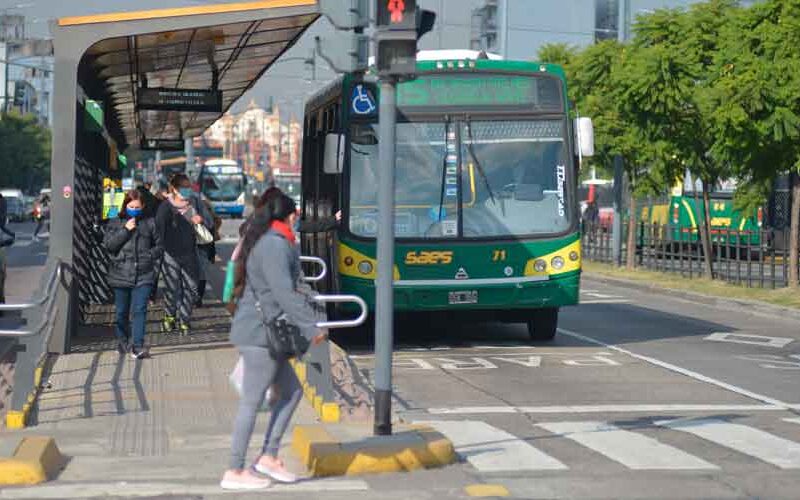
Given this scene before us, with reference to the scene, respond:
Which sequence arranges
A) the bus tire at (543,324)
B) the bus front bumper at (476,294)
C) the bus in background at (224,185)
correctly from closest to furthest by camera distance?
the bus front bumper at (476,294) < the bus tire at (543,324) < the bus in background at (224,185)

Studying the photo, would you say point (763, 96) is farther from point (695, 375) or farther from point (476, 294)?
point (695, 375)

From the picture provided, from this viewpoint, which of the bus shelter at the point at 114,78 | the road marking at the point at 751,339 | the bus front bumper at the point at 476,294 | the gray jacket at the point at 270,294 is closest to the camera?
Result: the gray jacket at the point at 270,294

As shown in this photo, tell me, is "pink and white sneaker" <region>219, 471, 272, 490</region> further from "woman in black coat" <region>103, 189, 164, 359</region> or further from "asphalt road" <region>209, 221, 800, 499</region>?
"woman in black coat" <region>103, 189, 164, 359</region>

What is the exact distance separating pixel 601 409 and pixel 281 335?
4875mm

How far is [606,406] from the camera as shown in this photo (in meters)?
13.4

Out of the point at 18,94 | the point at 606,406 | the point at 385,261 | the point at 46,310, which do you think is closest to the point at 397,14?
the point at 385,261

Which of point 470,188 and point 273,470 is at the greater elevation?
point 470,188

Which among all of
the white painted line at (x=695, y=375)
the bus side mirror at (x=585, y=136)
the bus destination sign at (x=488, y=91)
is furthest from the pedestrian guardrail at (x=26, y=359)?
the bus side mirror at (x=585, y=136)

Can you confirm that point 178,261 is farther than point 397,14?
Yes

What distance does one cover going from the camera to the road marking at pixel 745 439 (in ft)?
34.3

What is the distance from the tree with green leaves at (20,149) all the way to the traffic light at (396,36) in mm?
91820

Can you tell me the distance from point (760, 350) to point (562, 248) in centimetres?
273

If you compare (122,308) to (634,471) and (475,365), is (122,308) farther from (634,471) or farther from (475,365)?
(634,471)

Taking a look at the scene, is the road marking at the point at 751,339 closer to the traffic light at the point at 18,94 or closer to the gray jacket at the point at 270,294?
the gray jacket at the point at 270,294
